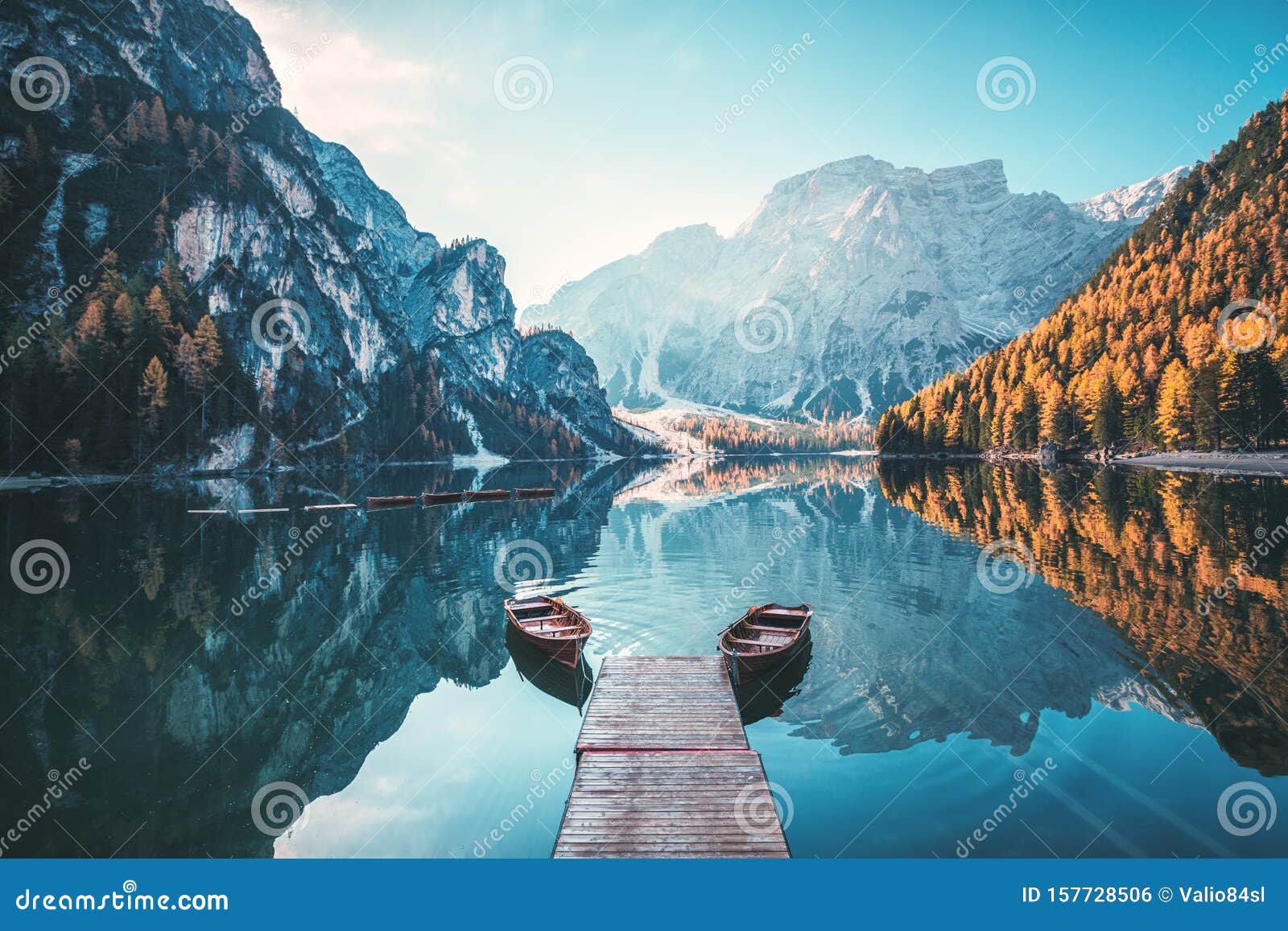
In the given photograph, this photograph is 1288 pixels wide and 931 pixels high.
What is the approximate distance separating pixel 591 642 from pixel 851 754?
14.9 m

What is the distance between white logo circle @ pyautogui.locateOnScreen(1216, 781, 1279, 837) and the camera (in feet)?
49.6

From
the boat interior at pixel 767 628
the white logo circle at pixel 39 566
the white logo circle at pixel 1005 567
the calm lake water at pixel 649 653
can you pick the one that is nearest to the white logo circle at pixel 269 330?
the calm lake water at pixel 649 653

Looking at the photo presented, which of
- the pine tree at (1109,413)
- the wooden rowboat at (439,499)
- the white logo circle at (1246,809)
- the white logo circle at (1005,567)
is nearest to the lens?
the white logo circle at (1246,809)

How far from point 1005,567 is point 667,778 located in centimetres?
3584

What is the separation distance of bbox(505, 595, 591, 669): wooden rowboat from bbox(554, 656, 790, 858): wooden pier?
3.69 metres

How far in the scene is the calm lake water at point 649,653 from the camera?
16.4 m

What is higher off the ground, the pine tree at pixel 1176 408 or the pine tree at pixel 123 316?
the pine tree at pixel 123 316

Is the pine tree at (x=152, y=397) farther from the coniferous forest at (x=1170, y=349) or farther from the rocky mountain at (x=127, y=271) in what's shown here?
the coniferous forest at (x=1170, y=349)

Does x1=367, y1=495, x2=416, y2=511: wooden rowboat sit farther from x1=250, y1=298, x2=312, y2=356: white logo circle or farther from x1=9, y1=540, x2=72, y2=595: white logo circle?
x1=250, y1=298, x2=312, y2=356: white logo circle

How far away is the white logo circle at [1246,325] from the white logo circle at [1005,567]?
85368 mm

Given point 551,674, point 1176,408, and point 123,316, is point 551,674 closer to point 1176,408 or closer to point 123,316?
point 1176,408

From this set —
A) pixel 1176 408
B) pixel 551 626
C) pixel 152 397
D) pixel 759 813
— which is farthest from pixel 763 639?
pixel 152 397

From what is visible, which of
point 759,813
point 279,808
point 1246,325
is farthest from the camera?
point 1246,325

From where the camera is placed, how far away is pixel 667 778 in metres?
16.9
